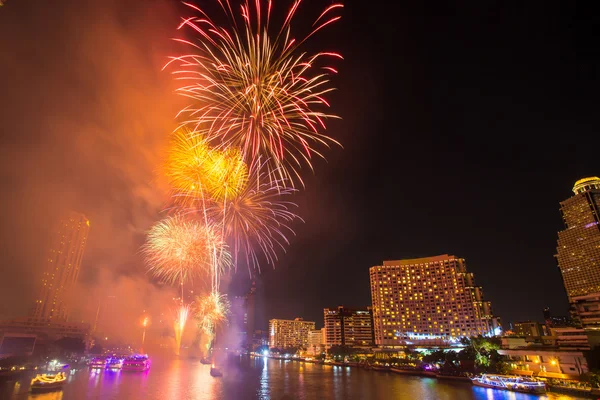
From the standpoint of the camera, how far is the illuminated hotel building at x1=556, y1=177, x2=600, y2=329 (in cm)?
10594

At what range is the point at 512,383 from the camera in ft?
149

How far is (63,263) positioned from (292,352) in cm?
11644

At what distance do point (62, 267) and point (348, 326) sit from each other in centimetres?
11551

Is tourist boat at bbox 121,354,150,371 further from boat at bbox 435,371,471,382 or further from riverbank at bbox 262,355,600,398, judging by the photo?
boat at bbox 435,371,471,382

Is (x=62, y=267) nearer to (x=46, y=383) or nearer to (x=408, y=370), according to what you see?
(x=46, y=383)

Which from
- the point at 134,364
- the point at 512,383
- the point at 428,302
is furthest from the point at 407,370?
the point at 134,364

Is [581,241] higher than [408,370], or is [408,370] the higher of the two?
[581,241]

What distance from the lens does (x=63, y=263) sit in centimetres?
10275

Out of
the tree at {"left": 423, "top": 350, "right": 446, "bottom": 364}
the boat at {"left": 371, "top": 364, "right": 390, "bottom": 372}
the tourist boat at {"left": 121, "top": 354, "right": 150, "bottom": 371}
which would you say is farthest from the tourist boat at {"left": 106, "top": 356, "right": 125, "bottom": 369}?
the tree at {"left": 423, "top": 350, "right": 446, "bottom": 364}

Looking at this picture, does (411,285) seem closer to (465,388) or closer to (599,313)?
(599,313)

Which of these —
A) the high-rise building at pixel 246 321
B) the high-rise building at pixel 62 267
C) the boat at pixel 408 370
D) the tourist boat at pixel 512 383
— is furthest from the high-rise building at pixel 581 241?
the high-rise building at pixel 62 267

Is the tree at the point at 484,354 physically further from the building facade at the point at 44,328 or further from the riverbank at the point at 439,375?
the building facade at the point at 44,328

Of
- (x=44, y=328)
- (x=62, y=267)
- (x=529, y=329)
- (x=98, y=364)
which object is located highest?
(x=62, y=267)

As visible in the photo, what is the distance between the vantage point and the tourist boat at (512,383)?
42.3 meters
